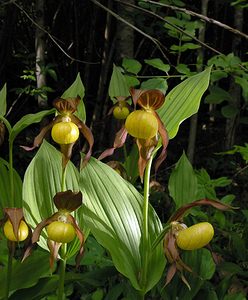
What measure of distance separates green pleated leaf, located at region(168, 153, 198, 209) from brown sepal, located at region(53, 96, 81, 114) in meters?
0.40

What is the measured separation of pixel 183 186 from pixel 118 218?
329 millimetres

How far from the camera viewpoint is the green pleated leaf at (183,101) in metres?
0.98

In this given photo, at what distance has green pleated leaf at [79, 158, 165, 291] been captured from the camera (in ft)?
3.13

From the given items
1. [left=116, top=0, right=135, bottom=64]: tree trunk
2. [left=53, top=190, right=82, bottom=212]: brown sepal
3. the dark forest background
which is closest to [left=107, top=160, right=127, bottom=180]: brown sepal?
[left=53, top=190, right=82, bottom=212]: brown sepal

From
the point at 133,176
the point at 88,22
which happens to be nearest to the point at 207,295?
the point at 133,176

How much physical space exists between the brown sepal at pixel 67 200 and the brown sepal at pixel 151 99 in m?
0.22

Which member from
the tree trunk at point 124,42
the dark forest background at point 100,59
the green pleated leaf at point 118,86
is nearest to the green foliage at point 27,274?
the green pleated leaf at point 118,86

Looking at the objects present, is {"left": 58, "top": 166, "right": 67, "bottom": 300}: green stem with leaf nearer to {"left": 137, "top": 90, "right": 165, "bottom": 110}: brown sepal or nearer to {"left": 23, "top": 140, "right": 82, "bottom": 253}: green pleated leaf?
{"left": 23, "top": 140, "right": 82, "bottom": 253}: green pleated leaf

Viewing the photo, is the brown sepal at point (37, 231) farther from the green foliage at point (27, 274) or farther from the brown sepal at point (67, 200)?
the green foliage at point (27, 274)

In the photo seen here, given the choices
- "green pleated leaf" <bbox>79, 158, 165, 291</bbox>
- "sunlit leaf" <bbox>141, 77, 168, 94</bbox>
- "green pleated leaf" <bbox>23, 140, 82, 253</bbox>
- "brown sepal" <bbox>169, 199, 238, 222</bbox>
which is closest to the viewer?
"brown sepal" <bbox>169, 199, 238, 222</bbox>

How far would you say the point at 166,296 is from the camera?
1.20 meters

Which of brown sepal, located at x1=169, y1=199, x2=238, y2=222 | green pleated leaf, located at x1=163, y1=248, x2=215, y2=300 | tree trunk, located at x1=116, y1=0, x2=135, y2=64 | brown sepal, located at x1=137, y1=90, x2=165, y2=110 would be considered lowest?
green pleated leaf, located at x1=163, y1=248, x2=215, y2=300

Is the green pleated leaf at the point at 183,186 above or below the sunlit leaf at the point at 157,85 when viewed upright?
below

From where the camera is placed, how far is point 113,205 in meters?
1.02
